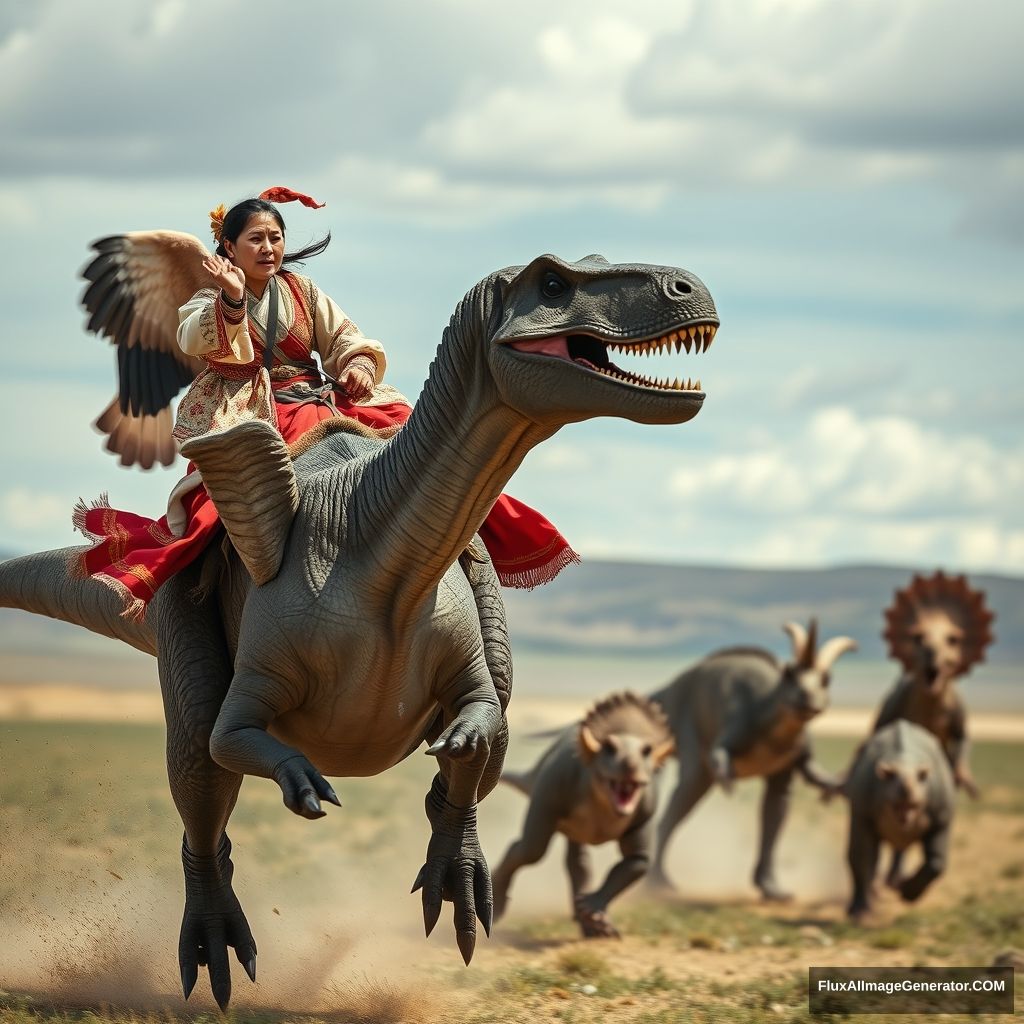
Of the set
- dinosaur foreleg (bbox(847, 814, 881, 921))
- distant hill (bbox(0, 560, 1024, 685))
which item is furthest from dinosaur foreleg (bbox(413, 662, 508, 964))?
distant hill (bbox(0, 560, 1024, 685))

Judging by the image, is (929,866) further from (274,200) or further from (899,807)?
(274,200)

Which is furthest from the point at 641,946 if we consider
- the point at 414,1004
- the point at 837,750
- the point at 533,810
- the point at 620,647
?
the point at 620,647

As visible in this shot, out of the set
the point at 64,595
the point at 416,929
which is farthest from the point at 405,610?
the point at 416,929

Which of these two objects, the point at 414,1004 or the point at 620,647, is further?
the point at 620,647

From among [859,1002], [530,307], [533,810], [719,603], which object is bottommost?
[859,1002]

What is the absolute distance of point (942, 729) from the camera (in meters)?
16.2

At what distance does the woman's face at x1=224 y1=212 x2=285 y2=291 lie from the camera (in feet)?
25.0

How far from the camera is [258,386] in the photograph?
762cm

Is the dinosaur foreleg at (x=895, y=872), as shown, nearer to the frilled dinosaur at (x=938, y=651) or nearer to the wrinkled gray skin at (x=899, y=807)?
the frilled dinosaur at (x=938, y=651)

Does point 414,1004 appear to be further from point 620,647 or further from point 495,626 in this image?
point 620,647

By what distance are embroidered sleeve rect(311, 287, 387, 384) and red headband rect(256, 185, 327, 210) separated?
0.35 meters

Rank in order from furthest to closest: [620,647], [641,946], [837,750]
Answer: [620,647] < [837,750] < [641,946]

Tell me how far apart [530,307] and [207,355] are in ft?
5.63

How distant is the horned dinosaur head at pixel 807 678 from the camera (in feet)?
51.6
